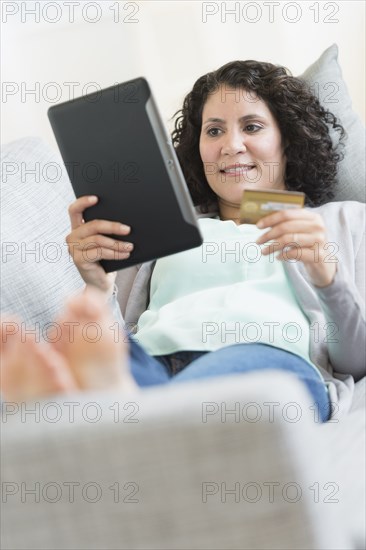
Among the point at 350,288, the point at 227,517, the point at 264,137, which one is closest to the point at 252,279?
the point at 350,288

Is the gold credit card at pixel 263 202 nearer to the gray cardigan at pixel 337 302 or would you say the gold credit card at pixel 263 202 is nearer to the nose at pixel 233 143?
the gray cardigan at pixel 337 302

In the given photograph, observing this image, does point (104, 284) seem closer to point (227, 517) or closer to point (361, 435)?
point (361, 435)

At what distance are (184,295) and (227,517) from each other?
735mm

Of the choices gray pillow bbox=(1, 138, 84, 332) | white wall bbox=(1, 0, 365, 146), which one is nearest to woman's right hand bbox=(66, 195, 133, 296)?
gray pillow bbox=(1, 138, 84, 332)

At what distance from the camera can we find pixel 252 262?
1437 millimetres

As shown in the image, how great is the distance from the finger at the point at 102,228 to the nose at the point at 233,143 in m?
0.38

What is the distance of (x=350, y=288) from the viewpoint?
1.29m

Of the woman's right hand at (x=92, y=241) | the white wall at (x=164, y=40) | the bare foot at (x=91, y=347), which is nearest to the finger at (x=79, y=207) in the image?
the woman's right hand at (x=92, y=241)

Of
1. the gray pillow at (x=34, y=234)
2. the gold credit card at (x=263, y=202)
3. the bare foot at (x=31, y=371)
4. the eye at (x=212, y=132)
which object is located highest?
the bare foot at (x=31, y=371)

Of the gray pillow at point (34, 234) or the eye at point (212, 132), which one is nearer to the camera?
the gray pillow at point (34, 234)

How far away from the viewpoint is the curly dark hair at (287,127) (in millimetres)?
1652

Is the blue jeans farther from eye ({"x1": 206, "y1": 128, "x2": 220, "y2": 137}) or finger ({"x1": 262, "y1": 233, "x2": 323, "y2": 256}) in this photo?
eye ({"x1": 206, "y1": 128, "x2": 220, "y2": 137})

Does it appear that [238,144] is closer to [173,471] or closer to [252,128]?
[252,128]

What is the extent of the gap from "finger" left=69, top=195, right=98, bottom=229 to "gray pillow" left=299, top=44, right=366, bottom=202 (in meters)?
0.71
